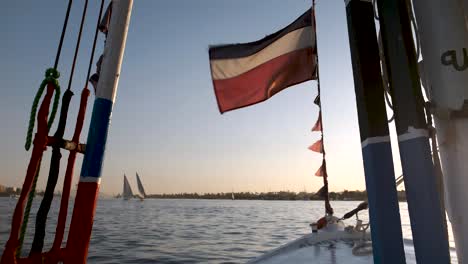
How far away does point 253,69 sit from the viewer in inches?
248

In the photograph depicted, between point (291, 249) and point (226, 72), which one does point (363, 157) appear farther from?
point (291, 249)

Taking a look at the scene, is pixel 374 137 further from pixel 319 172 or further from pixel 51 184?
pixel 319 172

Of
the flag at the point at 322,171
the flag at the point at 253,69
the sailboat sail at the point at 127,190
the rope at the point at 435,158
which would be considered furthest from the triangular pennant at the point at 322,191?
the sailboat sail at the point at 127,190

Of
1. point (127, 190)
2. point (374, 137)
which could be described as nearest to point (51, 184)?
point (374, 137)

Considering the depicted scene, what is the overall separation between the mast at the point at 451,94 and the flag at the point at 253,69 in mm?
4242

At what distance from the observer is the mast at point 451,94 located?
1.85 metres

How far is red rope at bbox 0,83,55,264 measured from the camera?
1.97 metres

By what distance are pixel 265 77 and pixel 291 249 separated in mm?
4900

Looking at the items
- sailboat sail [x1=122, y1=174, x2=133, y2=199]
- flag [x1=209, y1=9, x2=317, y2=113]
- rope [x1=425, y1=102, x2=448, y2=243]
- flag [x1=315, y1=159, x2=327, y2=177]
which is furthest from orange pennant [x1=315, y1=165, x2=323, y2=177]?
sailboat sail [x1=122, y1=174, x2=133, y2=199]

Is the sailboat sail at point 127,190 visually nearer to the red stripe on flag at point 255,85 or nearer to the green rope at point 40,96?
the red stripe on flag at point 255,85

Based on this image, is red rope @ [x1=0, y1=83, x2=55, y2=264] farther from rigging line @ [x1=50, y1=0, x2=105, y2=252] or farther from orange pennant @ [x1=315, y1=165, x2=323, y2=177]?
orange pennant @ [x1=315, y1=165, x2=323, y2=177]

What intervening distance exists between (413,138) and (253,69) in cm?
462

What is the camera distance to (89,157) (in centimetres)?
214

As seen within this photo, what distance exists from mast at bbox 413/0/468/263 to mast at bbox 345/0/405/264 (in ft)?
0.91
